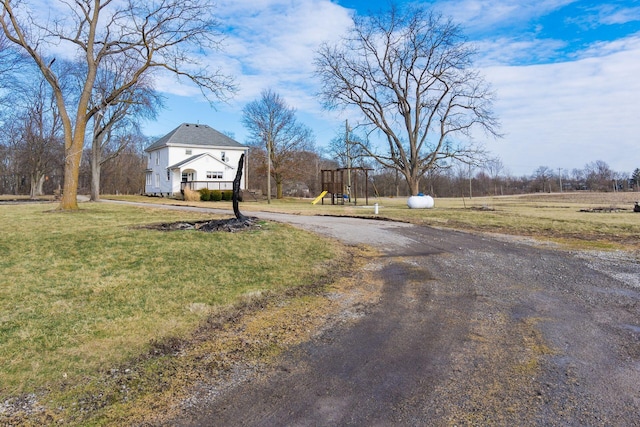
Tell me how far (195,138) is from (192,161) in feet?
17.0

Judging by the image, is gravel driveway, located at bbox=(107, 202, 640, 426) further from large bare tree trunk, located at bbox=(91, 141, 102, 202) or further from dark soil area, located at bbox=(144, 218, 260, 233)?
large bare tree trunk, located at bbox=(91, 141, 102, 202)

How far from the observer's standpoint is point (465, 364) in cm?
330

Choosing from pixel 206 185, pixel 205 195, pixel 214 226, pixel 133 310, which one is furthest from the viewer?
pixel 206 185

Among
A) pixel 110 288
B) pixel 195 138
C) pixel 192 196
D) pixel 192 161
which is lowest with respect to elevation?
pixel 110 288

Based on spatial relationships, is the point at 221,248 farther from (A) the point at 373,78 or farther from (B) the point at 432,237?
(A) the point at 373,78

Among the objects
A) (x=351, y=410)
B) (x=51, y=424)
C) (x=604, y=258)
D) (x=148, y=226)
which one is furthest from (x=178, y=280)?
(x=604, y=258)

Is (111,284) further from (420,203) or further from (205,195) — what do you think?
(205,195)

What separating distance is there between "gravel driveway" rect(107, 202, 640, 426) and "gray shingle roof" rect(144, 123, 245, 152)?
37.8m

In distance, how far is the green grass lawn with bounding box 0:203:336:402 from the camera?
138 inches

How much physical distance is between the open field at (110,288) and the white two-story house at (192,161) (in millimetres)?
27482

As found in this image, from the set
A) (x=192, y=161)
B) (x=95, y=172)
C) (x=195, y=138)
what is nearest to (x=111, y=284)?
(x=95, y=172)

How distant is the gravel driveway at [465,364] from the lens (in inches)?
101

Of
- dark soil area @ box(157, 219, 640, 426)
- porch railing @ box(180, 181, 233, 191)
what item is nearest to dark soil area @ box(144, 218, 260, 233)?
dark soil area @ box(157, 219, 640, 426)

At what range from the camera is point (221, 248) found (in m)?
7.62
